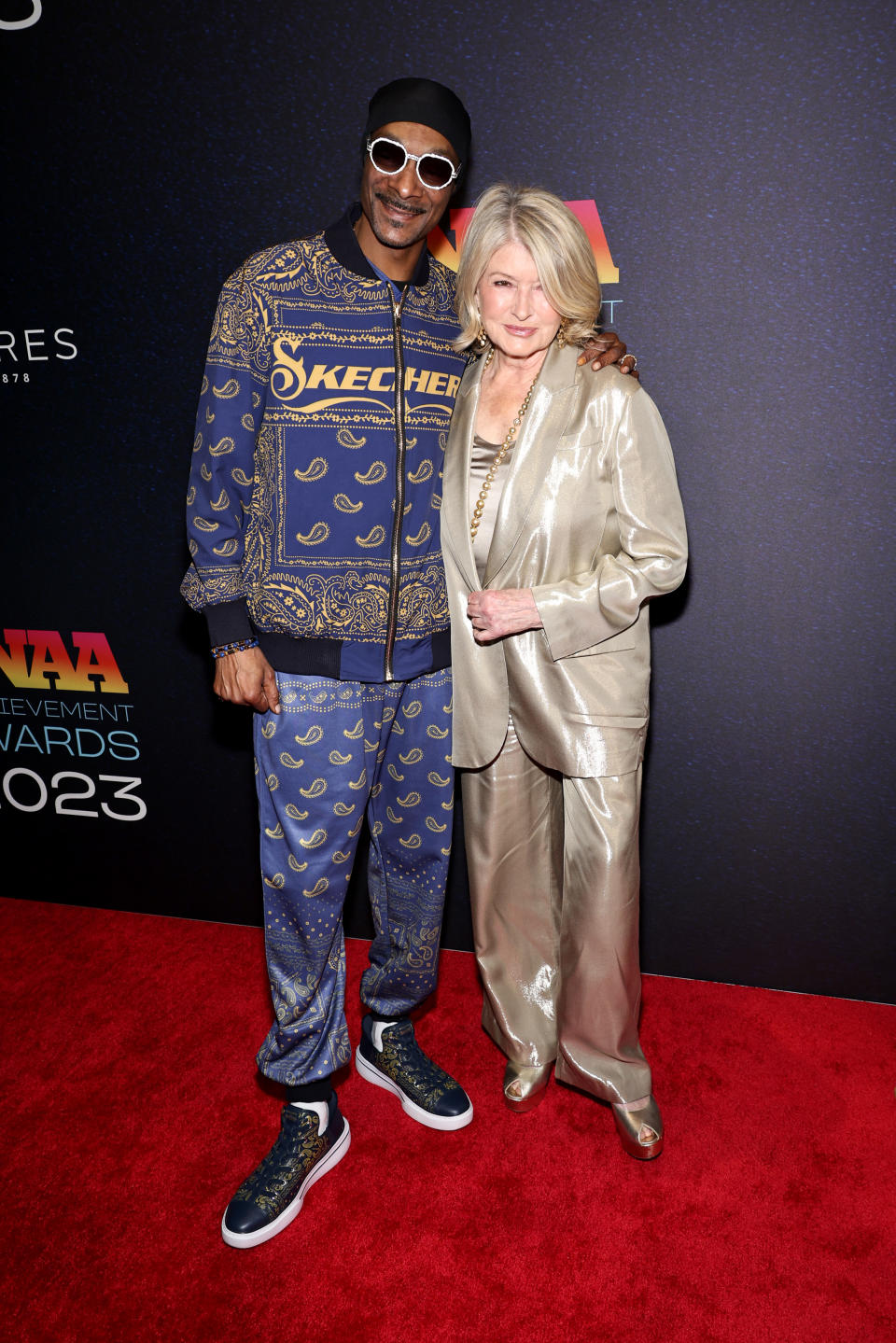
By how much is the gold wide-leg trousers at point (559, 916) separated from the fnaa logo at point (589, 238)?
1.13 meters

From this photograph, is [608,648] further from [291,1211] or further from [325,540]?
[291,1211]

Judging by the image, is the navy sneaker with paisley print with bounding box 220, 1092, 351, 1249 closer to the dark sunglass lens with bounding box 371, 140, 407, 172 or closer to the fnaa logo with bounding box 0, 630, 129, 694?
the fnaa logo with bounding box 0, 630, 129, 694

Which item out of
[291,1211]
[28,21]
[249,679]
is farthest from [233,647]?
[28,21]

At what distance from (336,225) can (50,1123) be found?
204cm

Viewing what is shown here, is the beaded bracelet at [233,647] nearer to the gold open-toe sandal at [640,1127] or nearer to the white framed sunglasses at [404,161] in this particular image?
the white framed sunglasses at [404,161]

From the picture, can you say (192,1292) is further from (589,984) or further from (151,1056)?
(589,984)

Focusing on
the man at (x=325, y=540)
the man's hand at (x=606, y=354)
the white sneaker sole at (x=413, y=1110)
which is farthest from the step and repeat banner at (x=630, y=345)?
the white sneaker sole at (x=413, y=1110)

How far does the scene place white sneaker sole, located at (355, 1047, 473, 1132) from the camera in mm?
2125

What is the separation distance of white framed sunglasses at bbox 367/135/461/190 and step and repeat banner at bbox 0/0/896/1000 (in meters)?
0.55

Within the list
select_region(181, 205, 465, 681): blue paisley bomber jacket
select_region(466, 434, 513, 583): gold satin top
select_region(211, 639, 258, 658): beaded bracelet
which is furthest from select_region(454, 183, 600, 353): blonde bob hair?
select_region(211, 639, 258, 658): beaded bracelet

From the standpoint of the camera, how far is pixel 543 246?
5.73 feet

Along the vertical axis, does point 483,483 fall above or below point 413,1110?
above

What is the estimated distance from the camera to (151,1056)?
7.77 feet

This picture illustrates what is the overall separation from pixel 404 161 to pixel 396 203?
0.23 ft
